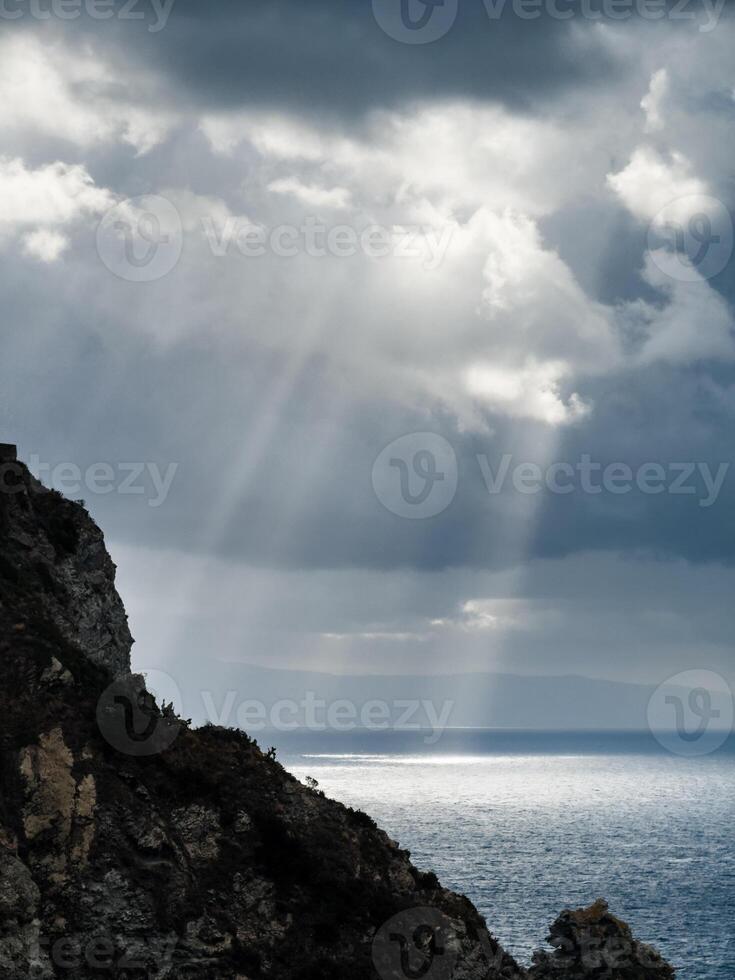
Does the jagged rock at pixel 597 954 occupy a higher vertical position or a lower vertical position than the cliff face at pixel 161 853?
lower

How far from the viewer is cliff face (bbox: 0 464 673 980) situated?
3391 centimetres

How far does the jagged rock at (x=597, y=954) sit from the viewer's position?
5416 cm

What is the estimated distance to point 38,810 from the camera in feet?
112

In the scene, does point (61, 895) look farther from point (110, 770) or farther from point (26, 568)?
point (26, 568)

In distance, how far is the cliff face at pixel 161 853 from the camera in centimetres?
3391

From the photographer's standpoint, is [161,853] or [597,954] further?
[597,954]

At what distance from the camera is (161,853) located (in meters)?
36.8

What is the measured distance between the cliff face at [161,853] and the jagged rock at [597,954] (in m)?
14.5

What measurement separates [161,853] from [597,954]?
29.9 meters

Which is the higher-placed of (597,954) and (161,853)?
(161,853)

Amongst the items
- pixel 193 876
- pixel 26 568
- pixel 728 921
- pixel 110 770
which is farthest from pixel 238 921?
pixel 728 921

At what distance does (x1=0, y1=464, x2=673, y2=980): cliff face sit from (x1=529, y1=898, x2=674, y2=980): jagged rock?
47.7 feet

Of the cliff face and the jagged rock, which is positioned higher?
the cliff face

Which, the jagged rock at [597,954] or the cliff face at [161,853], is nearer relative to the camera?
the cliff face at [161,853]
